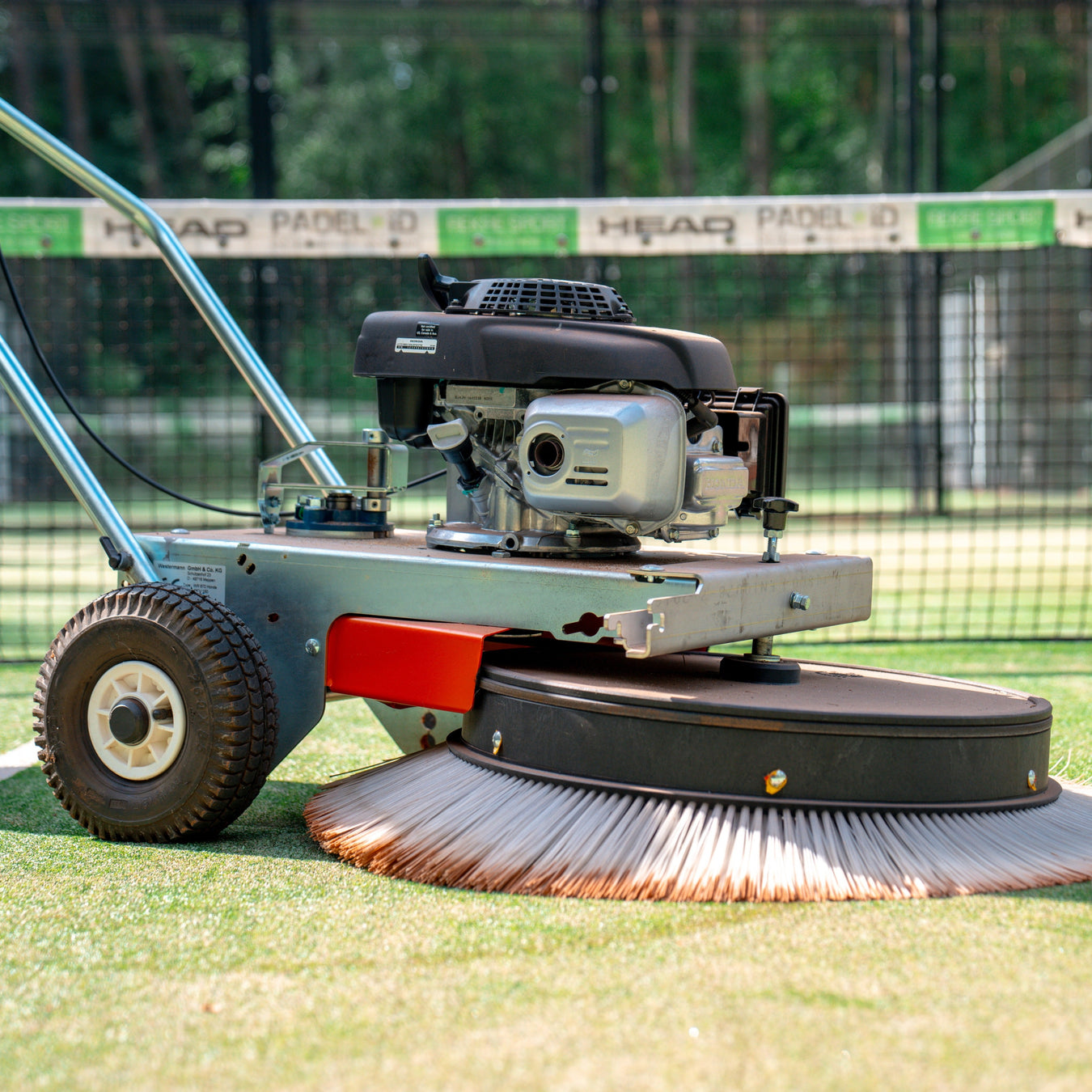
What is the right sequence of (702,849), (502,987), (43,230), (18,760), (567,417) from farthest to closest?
(43,230)
(18,760)
(567,417)
(702,849)
(502,987)

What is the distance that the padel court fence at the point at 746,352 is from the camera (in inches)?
177

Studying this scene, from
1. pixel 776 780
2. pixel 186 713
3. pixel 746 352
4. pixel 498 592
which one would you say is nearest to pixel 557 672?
pixel 498 592

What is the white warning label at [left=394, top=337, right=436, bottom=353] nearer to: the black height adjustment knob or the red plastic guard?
the red plastic guard

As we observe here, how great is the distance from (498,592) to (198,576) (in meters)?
0.61

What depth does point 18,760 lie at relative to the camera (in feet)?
9.80

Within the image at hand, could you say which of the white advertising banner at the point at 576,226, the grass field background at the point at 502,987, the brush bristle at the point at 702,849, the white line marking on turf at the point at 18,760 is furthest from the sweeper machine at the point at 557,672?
the white advertising banner at the point at 576,226

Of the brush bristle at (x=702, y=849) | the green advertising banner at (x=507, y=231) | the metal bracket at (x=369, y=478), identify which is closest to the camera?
the brush bristle at (x=702, y=849)

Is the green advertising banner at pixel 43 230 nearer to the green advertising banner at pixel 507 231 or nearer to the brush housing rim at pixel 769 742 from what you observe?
the green advertising banner at pixel 507 231

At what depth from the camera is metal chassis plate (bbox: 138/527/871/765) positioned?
2.04 meters

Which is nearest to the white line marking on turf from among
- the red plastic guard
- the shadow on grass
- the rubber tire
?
the shadow on grass

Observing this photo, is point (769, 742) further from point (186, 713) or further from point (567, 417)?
point (186, 713)

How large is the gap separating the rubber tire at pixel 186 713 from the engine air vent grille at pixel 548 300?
65cm

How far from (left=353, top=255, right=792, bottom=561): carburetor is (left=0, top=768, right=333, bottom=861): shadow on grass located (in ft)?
1.80

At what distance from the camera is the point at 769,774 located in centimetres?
192
